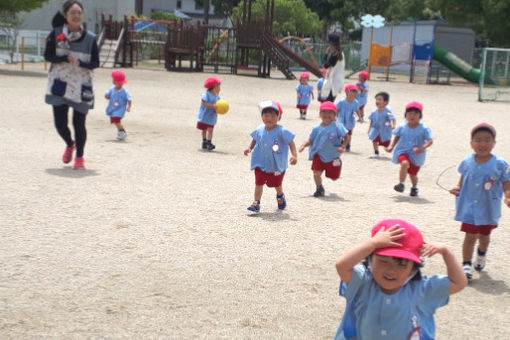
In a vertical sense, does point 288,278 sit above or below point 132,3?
below

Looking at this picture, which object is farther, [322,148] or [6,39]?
[6,39]

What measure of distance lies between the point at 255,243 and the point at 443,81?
39.4 meters

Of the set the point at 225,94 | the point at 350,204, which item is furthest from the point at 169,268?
the point at 225,94

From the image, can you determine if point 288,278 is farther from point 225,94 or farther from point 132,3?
point 132,3

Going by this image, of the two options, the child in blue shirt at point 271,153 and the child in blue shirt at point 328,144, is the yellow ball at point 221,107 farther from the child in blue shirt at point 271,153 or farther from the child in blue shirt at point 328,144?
the child in blue shirt at point 271,153

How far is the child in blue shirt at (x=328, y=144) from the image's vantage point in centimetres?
913

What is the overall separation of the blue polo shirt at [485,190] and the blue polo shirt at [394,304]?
9.17 ft

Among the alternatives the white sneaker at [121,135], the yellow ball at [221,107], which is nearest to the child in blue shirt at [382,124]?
the yellow ball at [221,107]

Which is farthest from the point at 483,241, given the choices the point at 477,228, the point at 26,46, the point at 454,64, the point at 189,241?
the point at 26,46

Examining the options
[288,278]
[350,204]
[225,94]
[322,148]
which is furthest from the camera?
[225,94]

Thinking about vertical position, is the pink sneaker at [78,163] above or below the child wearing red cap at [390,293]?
below

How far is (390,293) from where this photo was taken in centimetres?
311

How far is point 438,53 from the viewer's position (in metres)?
44.3

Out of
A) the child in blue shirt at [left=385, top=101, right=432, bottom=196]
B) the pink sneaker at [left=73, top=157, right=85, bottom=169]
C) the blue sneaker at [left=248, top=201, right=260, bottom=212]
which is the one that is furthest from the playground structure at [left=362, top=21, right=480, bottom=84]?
the blue sneaker at [left=248, top=201, right=260, bottom=212]
